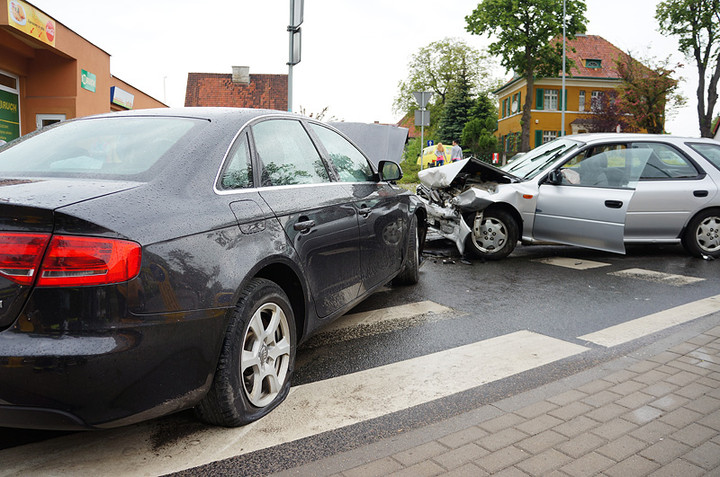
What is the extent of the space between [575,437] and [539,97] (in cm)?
5529

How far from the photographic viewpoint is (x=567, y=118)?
54656mm

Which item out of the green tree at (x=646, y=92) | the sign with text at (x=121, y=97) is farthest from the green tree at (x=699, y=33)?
the sign with text at (x=121, y=97)

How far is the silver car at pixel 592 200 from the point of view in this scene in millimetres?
7621

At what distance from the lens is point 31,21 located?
1278 cm

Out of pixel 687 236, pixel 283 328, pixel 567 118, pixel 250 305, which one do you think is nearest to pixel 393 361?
pixel 283 328

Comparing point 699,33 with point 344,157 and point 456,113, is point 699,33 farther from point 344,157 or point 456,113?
point 344,157

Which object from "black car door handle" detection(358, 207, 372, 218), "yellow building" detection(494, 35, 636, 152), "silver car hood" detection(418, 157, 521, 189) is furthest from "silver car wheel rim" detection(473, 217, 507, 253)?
"yellow building" detection(494, 35, 636, 152)

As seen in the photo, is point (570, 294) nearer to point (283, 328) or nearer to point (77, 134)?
point (283, 328)

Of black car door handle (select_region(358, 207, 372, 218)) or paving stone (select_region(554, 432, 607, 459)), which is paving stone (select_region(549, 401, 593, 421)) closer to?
paving stone (select_region(554, 432, 607, 459))

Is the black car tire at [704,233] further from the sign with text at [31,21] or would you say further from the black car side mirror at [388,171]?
the sign with text at [31,21]

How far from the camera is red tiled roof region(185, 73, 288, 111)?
42469 mm

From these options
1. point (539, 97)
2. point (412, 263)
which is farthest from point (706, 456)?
point (539, 97)

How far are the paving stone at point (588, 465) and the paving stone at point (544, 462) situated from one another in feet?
0.13

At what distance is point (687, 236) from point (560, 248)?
173cm
